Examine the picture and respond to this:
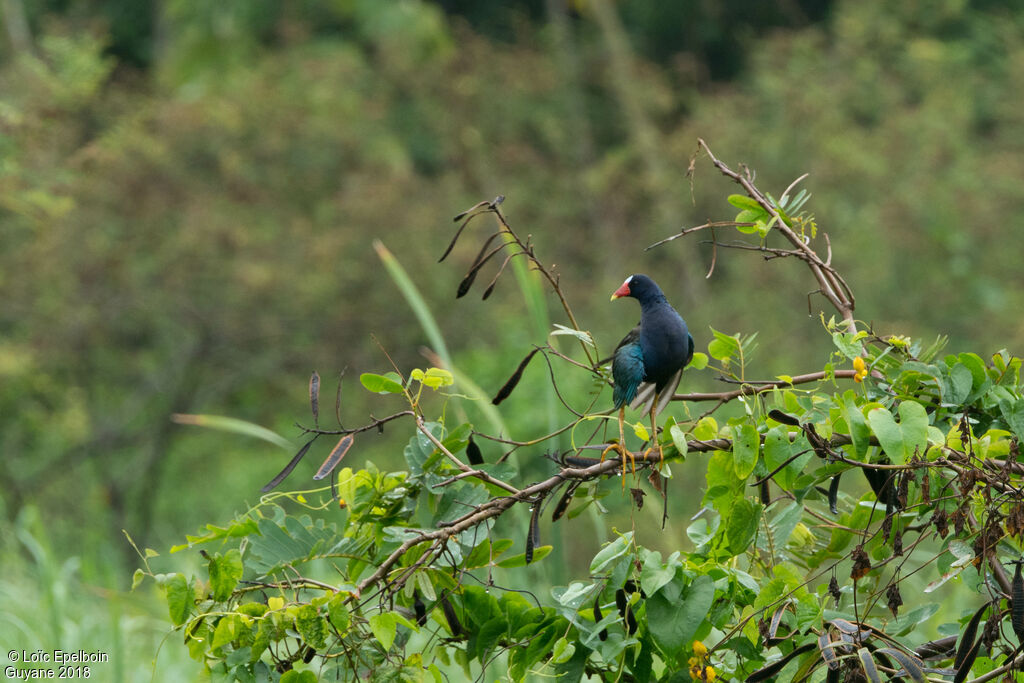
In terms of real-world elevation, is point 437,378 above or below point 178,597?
above

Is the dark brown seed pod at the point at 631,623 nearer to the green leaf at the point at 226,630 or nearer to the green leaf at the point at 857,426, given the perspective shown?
the green leaf at the point at 857,426

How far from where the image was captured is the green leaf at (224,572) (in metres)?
1.33

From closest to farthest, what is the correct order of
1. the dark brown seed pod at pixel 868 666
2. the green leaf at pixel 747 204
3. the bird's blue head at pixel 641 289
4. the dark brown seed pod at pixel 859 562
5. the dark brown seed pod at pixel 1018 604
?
the dark brown seed pod at pixel 868 666 < the dark brown seed pod at pixel 1018 604 < the dark brown seed pod at pixel 859 562 < the green leaf at pixel 747 204 < the bird's blue head at pixel 641 289

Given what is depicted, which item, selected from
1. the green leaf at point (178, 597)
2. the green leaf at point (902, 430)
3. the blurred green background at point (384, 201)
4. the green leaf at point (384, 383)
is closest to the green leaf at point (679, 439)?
the green leaf at point (902, 430)

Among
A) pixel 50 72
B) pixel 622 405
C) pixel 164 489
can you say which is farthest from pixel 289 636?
pixel 164 489

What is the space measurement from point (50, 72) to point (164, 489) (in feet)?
11.0

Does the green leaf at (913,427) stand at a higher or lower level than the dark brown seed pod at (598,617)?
higher

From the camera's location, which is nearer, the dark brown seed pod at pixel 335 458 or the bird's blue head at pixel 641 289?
the dark brown seed pod at pixel 335 458

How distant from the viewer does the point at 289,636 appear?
1288 mm

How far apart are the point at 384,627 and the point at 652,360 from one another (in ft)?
1.95

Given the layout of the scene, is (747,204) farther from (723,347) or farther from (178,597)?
(178,597)

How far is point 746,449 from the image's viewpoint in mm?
1286

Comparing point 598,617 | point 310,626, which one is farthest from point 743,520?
point 310,626

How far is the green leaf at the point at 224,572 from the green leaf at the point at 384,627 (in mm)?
219
